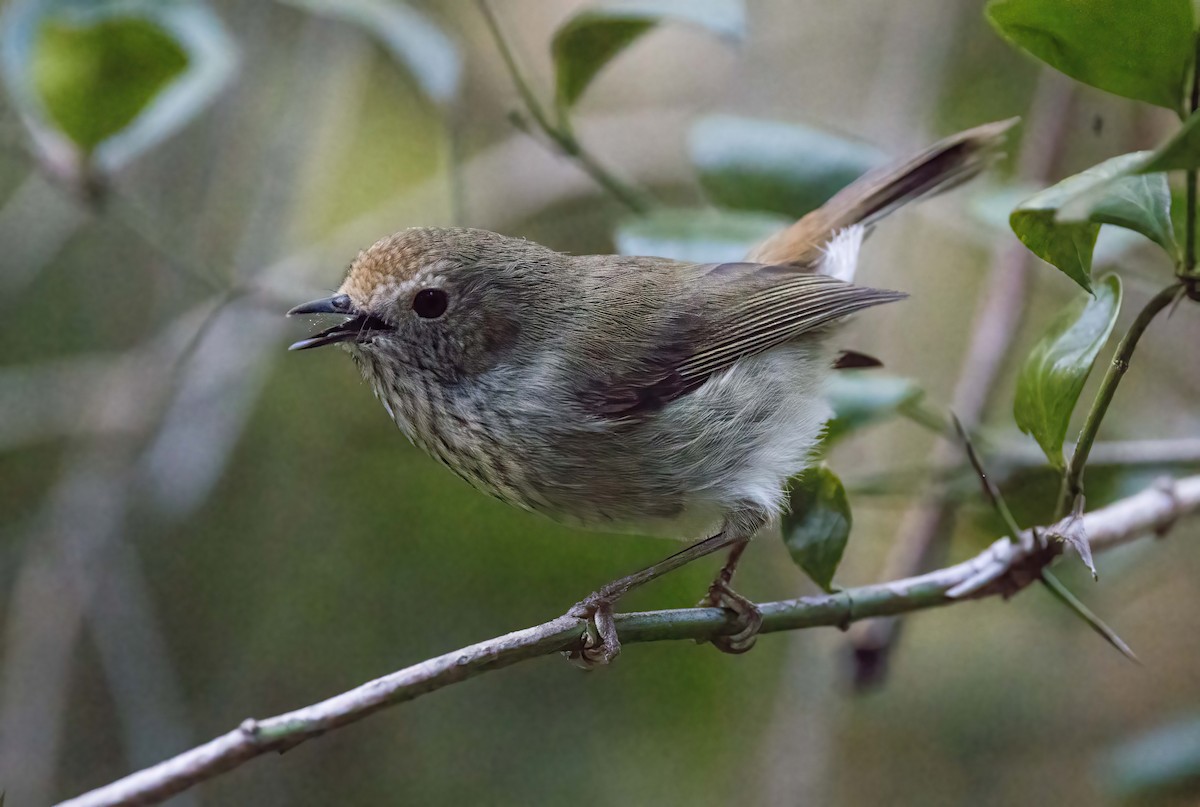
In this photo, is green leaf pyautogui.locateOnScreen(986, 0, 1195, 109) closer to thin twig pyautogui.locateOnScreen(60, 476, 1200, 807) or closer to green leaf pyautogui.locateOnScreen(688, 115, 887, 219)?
thin twig pyautogui.locateOnScreen(60, 476, 1200, 807)

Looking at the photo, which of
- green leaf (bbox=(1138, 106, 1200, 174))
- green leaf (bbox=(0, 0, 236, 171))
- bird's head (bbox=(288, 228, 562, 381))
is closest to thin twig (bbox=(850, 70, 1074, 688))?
bird's head (bbox=(288, 228, 562, 381))

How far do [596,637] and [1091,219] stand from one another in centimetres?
105

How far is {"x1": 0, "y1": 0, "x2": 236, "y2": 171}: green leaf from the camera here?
2697 mm

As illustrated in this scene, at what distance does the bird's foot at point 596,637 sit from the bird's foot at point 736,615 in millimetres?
173

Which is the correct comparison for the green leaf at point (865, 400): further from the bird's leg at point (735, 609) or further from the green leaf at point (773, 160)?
the green leaf at point (773, 160)

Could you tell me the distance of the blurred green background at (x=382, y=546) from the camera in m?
3.47

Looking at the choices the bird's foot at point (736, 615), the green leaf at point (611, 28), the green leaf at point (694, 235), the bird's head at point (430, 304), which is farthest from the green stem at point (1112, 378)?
the green leaf at point (611, 28)

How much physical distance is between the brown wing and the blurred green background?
0.70 metres

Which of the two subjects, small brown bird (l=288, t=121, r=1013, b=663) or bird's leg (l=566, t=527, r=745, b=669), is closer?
bird's leg (l=566, t=527, r=745, b=669)

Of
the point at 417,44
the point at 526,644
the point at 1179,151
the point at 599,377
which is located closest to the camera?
the point at 1179,151

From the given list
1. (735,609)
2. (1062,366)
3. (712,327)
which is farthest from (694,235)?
(1062,366)

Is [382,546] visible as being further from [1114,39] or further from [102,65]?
[1114,39]

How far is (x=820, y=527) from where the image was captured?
209 cm

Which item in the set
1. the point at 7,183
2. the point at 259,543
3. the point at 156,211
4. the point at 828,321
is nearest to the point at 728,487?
the point at 828,321
